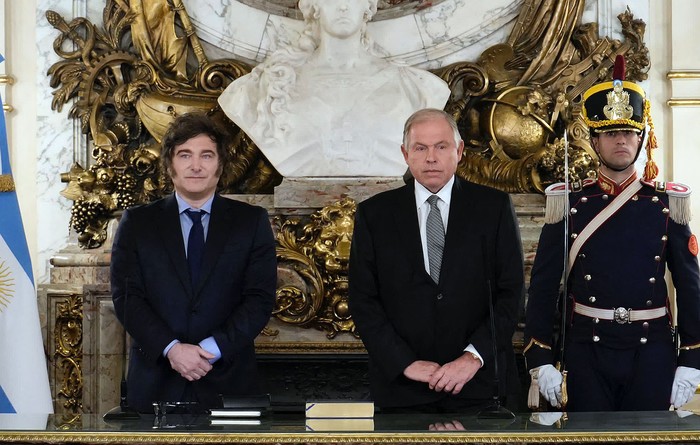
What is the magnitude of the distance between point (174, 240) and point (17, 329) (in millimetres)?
1068

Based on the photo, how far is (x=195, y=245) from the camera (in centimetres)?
326

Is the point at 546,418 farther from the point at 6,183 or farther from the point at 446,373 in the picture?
the point at 6,183

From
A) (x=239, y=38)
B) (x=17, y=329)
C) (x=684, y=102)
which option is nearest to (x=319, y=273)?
(x=17, y=329)

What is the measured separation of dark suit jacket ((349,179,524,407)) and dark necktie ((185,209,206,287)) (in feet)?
1.45

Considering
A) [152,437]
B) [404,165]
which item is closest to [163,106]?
[404,165]

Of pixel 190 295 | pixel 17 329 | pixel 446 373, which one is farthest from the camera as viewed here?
pixel 17 329

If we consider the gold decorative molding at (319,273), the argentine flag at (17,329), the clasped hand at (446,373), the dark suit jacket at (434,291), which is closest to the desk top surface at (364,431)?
the clasped hand at (446,373)

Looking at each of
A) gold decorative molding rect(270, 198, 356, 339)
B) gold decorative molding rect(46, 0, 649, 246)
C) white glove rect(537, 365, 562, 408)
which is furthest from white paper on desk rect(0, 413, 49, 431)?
gold decorative molding rect(46, 0, 649, 246)

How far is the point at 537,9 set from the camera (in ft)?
17.3

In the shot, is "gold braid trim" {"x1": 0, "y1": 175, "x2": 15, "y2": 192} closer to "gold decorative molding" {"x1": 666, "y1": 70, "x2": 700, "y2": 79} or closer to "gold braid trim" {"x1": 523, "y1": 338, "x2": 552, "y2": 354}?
"gold braid trim" {"x1": 523, "y1": 338, "x2": 552, "y2": 354}

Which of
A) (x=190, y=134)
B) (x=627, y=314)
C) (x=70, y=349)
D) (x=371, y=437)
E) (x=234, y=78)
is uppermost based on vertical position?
(x=234, y=78)

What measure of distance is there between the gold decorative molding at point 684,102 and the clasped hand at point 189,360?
3073 millimetres

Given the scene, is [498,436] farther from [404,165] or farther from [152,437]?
[404,165]

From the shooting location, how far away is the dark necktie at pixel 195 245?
3221mm
